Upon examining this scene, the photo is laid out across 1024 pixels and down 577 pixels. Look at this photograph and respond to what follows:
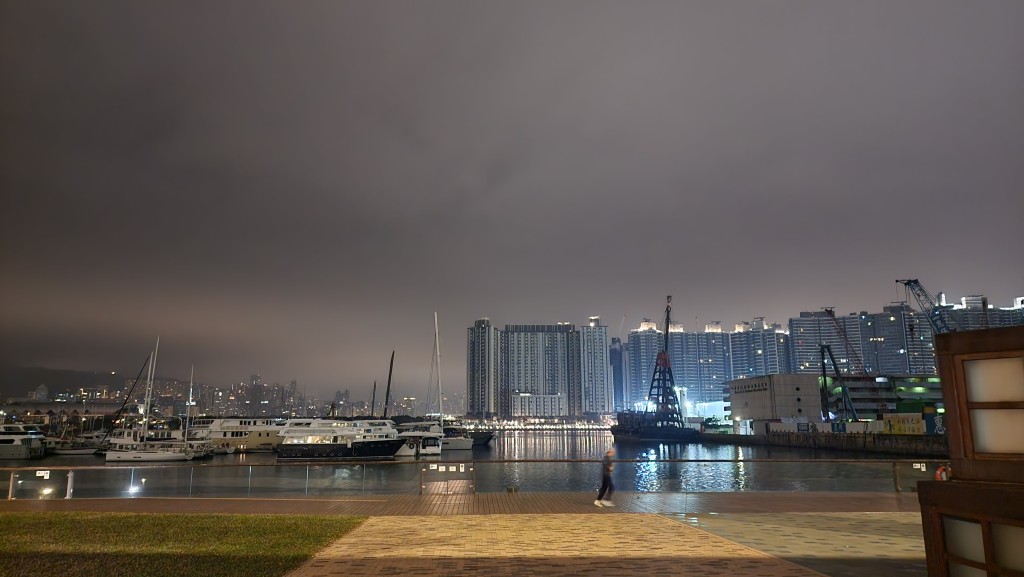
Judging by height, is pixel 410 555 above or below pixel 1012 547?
below

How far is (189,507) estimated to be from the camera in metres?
16.8

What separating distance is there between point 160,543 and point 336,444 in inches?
2212

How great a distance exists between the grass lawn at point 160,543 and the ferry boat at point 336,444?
50.6 meters

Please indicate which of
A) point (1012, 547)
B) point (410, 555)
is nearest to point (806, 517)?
point (410, 555)

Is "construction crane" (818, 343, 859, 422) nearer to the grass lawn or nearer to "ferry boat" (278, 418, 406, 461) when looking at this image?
"ferry boat" (278, 418, 406, 461)

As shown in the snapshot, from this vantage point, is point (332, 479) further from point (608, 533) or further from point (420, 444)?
point (420, 444)

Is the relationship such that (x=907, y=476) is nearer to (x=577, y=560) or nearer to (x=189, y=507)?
(x=577, y=560)

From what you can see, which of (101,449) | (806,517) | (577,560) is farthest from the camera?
(101,449)

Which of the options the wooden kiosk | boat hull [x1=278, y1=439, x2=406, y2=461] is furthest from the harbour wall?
the wooden kiosk

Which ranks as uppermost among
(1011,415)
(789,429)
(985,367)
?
(985,367)

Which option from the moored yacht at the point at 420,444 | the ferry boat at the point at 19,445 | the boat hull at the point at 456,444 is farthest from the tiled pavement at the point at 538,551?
the ferry boat at the point at 19,445

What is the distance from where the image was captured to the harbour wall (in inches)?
3034

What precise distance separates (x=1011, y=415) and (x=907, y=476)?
1742 centimetres

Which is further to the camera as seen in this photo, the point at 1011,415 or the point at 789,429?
the point at 789,429
